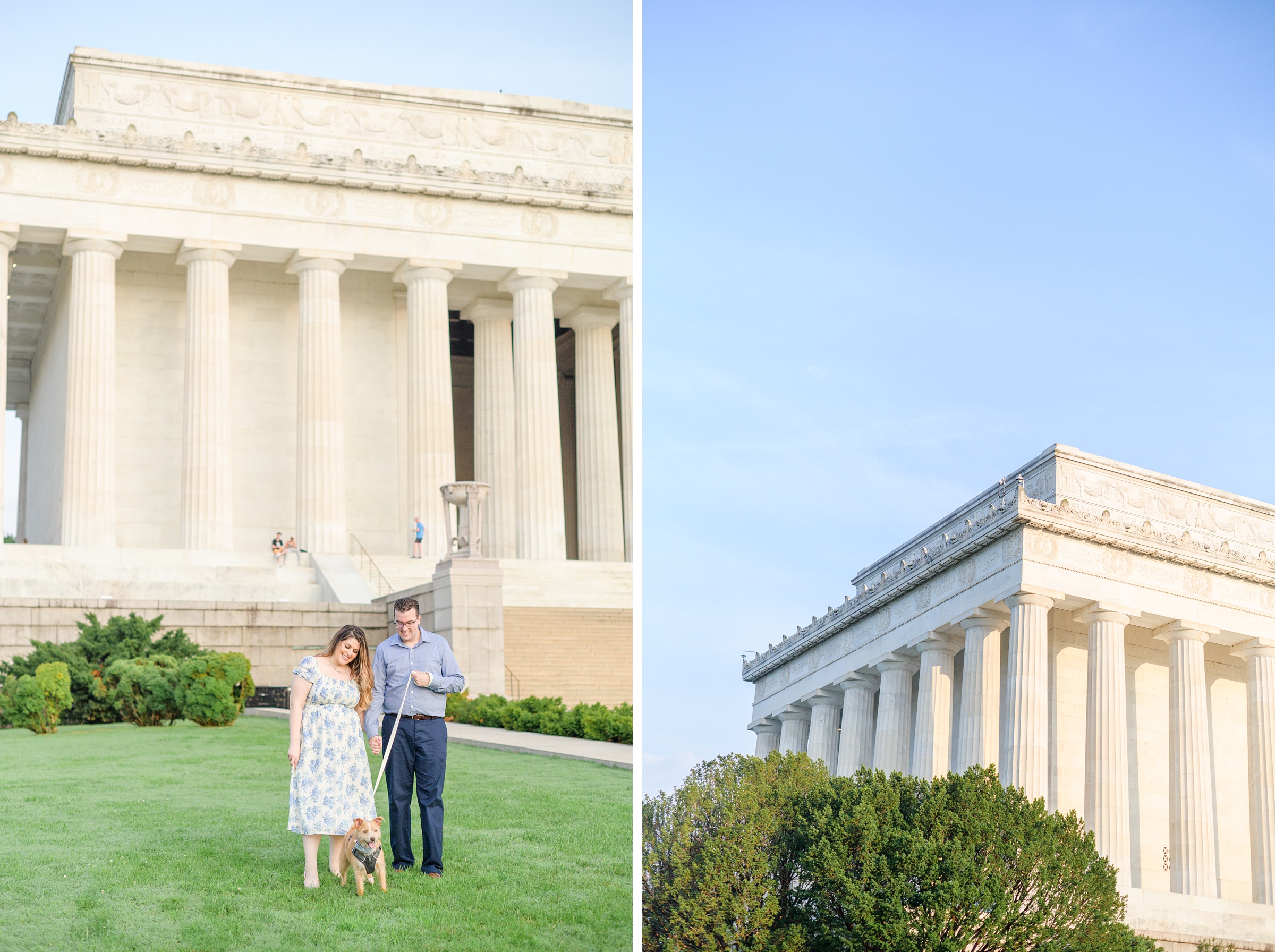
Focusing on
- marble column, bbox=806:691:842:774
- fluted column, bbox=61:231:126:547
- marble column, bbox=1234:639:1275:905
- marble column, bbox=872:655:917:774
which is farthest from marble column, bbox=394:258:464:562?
marble column, bbox=1234:639:1275:905

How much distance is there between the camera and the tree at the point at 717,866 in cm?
1938

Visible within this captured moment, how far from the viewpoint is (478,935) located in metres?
11.0

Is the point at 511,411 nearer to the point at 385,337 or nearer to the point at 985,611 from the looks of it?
the point at 385,337

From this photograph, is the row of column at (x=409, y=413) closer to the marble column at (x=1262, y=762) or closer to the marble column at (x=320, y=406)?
the marble column at (x=320, y=406)

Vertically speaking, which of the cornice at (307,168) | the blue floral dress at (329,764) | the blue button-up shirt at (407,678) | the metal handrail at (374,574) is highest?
the cornice at (307,168)

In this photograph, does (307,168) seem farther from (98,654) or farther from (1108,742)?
(1108,742)

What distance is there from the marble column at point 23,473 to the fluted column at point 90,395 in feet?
41.8

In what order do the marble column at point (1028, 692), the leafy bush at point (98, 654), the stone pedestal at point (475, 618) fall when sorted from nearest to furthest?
the leafy bush at point (98, 654), the stone pedestal at point (475, 618), the marble column at point (1028, 692)

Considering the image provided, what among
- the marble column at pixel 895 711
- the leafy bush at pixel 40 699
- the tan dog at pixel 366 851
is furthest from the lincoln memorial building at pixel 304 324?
the tan dog at pixel 366 851

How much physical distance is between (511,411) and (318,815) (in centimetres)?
4238

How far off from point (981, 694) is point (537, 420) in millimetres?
18618

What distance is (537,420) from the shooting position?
51.3 metres

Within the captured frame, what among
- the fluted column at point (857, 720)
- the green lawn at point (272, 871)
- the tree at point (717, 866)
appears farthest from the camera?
the fluted column at point (857, 720)

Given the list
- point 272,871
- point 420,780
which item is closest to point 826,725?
point 272,871
